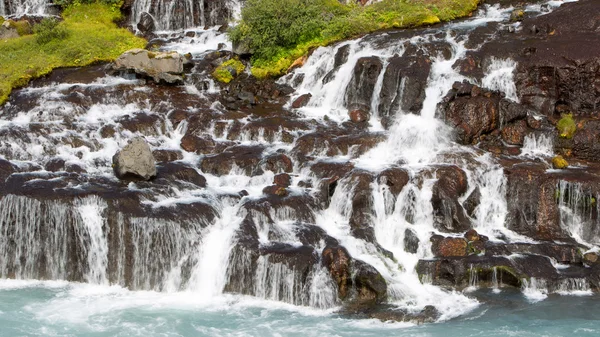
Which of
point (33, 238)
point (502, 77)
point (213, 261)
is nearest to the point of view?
point (213, 261)

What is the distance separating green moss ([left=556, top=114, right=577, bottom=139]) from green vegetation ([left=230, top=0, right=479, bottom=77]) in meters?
9.75

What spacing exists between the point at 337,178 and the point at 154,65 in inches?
448

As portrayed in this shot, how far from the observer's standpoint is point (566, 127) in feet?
73.5

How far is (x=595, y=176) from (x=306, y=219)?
8844 millimetres

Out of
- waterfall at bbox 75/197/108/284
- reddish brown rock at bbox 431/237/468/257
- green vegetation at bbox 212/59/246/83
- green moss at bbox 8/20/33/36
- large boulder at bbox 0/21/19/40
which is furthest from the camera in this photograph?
green moss at bbox 8/20/33/36

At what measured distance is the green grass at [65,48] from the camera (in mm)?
28375

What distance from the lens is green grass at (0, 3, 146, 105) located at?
28375mm

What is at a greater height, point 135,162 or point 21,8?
point 21,8

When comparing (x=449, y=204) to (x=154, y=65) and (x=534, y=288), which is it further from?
(x=154, y=65)

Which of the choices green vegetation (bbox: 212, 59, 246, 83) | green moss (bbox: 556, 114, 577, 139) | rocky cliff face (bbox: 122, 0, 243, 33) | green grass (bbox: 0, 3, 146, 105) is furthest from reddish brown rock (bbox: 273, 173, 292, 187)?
rocky cliff face (bbox: 122, 0, 243, 33)

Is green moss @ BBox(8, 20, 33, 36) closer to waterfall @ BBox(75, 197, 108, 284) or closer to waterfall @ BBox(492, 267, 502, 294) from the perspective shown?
waterfall @ BBox(75, 197, 108, 284)

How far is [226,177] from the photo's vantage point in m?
21.9

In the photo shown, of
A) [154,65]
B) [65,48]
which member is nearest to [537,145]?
[154,65]

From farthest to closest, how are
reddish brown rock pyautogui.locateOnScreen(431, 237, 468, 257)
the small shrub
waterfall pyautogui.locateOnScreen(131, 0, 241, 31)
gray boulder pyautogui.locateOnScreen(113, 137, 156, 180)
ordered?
waterfall pyautogui.locateOnScreen(131, 0, 241, 31) < the small shrub < gray boulder pyautogui.locateOnScreen(113, 137, 156, 180) < reddish brown rock pyautogui.locateOnScreen(431, 237, 468, 257)
